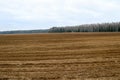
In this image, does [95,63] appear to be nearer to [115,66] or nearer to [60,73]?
[115,66]

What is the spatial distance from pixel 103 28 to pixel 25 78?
394 feet

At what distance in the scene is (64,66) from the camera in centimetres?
1283

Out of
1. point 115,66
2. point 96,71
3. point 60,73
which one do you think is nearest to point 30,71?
point 60,73

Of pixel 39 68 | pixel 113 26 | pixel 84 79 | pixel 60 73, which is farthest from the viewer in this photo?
pixel 113 26

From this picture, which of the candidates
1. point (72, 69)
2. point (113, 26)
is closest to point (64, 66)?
point (72, 69)

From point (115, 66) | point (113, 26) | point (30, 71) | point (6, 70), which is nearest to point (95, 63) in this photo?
point (115, 66)

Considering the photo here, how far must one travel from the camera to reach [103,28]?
12850 cm

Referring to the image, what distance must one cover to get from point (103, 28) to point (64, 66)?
386ft

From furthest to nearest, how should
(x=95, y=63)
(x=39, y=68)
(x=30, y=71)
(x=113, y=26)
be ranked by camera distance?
1. (x=113, y=26)
2. (x=95, y=63)
3. (x=39, y=68)
4. (x=30, y=71)

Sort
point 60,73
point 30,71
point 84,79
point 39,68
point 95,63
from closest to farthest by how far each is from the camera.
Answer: point 84,79 → point 60,73 → point 30,71 → point 39,68 → point 95,63

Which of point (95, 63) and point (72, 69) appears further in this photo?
point (95, 63)

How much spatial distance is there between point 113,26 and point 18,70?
4489 inches

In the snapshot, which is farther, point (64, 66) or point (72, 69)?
point (64, 66)

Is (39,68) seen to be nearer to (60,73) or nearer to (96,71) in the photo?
(60,73)
